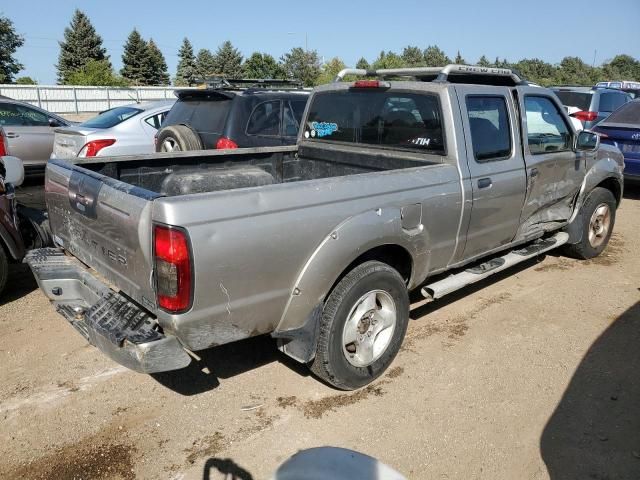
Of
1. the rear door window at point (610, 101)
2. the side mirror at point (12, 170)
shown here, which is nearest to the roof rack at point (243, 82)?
the side mirror at point (12, 170)

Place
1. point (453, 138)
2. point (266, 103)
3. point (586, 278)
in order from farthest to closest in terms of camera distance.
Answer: point (266, 103) < point (586, 278) < point (453, 138)

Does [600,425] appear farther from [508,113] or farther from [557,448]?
[508,113]

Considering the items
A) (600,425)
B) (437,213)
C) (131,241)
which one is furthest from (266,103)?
(600,425)

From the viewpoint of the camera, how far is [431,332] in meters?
4.39

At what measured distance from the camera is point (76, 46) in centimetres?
6203

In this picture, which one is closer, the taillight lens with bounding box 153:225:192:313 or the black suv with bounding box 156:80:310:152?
the taillight lens with bounding box 153:225:192:313

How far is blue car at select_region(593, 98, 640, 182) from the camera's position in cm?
913

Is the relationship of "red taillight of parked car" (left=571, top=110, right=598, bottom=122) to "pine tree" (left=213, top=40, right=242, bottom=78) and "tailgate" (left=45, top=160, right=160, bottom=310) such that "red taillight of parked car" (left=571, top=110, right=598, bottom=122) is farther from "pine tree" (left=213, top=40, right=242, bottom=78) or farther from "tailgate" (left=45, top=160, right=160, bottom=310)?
"pine tree" (left=213, top=40, right=242, bottom=78)

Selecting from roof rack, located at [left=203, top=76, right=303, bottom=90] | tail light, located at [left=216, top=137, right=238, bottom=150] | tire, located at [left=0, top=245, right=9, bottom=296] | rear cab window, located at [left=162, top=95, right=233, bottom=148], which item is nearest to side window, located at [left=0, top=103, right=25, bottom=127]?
roof rack, located at [left=203, top=76, right=303, bottom=90]

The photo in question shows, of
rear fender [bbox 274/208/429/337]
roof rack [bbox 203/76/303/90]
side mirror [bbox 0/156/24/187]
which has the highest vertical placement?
roof rack [bbox 203/76/303/90]

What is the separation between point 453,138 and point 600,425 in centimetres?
211

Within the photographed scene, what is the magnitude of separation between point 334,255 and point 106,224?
1283 mm

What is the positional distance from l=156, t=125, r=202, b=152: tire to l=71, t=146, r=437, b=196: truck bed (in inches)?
81.3

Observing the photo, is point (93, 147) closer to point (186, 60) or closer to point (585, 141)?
point (585, 141)
